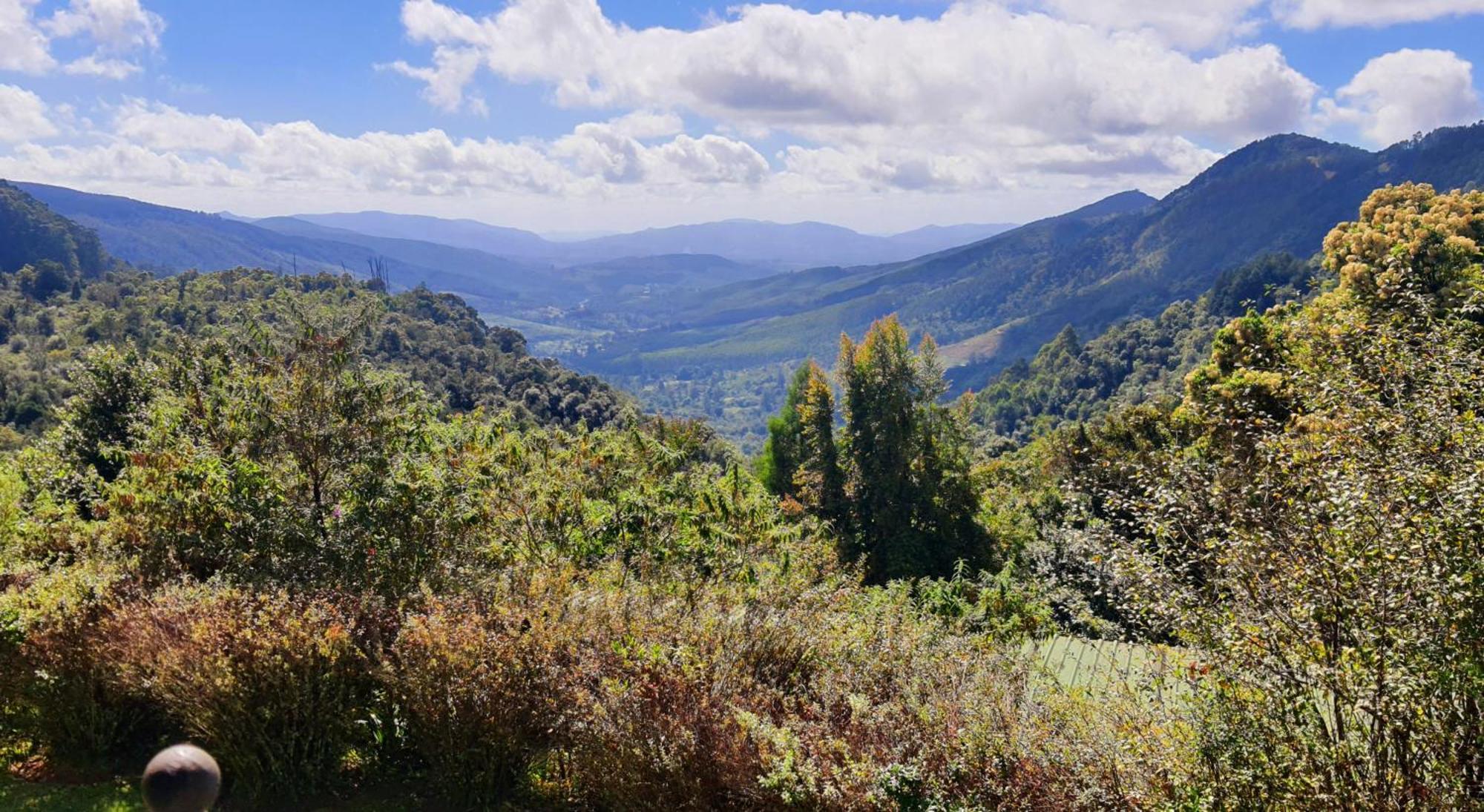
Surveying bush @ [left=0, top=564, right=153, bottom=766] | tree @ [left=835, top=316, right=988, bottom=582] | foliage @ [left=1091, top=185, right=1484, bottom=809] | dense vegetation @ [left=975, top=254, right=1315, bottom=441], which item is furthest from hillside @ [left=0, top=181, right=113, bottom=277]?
foliage @ [left=1091, top=185, right=1484, bottom=809]

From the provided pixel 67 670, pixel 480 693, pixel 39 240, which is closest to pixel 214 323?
pixel 67 670

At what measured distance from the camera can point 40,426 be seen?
42.7 m

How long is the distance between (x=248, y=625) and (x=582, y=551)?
409cm

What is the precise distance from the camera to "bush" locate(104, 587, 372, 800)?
512 centimetres

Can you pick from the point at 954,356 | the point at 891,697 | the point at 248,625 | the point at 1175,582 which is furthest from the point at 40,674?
the point at 954,356

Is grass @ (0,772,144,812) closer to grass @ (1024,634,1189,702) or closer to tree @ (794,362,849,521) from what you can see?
grass @ (1024,634,1189,702)

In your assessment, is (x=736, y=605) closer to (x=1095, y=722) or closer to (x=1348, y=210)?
(x=1095, y=722)

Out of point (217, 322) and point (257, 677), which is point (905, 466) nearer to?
point (257, 677)

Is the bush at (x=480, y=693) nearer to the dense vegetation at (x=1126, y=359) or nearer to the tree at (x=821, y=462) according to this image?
the tree at (x=821, y=462)

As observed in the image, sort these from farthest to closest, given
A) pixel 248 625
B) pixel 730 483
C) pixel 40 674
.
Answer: pixel 730 483 → pixel 40 674 → pixel 248 625

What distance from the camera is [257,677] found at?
203 inches

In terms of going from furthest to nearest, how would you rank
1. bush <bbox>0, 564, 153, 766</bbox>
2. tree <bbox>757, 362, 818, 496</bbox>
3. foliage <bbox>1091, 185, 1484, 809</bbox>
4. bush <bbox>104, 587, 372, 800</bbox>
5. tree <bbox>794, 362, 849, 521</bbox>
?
tree <bbox>757, 362, 818, 496</bbox>
tree <bbox>794, 362, 849, 521</bbox>
bush <bbox>0, 564, 153, 766</bbox>
bush <bbox>104, 587, 372, 800</bbox>
foliage <bbox>1091, 185, 1484, 809</bbox>

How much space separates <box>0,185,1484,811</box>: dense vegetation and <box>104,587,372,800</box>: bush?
0.09 feet

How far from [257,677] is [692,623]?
2850 millimetres
